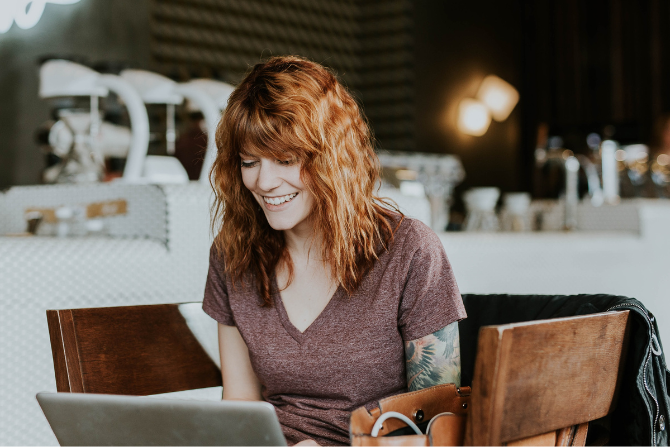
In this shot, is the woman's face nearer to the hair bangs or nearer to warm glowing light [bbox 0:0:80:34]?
the hair bangs

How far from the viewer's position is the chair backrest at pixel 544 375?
765 millimetres

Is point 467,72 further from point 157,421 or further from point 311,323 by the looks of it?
point 157,421

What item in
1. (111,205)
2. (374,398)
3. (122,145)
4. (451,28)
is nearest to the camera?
(374,398)

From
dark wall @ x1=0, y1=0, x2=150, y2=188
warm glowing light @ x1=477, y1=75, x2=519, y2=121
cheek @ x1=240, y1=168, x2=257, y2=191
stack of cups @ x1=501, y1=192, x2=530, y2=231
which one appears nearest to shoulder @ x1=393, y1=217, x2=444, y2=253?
cheek @ x1=240, y1=168, x2=257, y2=191

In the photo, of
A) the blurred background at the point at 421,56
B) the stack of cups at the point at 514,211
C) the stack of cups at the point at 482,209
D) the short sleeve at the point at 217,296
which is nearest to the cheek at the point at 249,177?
the short sleeve at the point at 217,296

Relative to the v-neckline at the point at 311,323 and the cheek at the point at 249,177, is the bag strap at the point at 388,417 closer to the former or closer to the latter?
the v-neckline at the point at 311,323

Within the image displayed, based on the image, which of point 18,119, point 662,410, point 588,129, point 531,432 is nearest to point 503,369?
point 531,432

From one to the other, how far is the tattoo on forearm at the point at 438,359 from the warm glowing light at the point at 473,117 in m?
5.79

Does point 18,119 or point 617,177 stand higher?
point 18,119

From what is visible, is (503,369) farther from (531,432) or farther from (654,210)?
(654,210)

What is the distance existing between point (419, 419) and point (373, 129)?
1.63m

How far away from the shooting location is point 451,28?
6.70 m

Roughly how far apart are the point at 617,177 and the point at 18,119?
315 centimetres

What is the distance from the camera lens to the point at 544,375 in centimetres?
83
